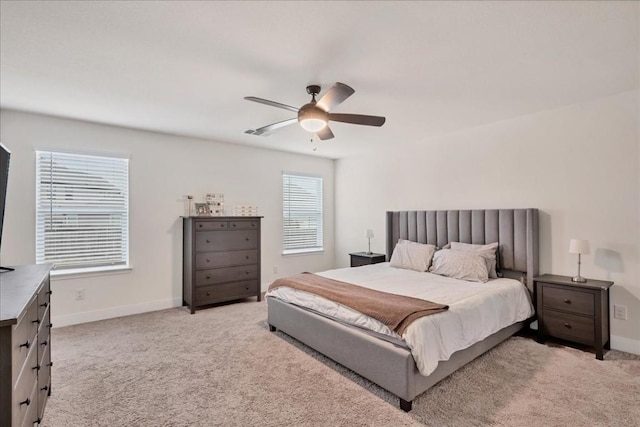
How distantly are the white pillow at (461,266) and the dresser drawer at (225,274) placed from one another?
2.66 m

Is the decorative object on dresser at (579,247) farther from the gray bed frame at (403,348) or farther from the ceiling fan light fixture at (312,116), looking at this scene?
the ceiling fan light fixture at (312,116)

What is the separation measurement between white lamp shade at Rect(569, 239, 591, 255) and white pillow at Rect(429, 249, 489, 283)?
2.68ft

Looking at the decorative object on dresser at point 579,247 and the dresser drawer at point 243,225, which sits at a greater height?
the dresser drawer at point 243,225

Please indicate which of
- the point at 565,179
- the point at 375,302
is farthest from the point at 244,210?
the point at 565,179

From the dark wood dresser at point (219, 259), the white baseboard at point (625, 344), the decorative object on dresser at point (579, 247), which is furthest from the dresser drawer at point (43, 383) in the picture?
the white baseboard at point (625, 344)

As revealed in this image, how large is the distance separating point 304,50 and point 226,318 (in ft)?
10.9

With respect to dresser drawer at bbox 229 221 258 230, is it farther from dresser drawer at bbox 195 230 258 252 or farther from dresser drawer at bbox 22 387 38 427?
dresser drawer at bbox 22 387 38 427

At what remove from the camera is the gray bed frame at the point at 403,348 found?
7.40ft

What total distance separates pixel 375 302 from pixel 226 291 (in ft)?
9.12

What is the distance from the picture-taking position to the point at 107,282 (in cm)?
411

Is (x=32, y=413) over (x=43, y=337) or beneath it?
beneath

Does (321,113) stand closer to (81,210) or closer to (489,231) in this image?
(489,231)

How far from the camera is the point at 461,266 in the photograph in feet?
11.9

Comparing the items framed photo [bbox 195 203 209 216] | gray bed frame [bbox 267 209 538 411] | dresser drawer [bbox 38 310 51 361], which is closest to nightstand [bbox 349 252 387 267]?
gray bed frame [bbox 267 209 538 411]
